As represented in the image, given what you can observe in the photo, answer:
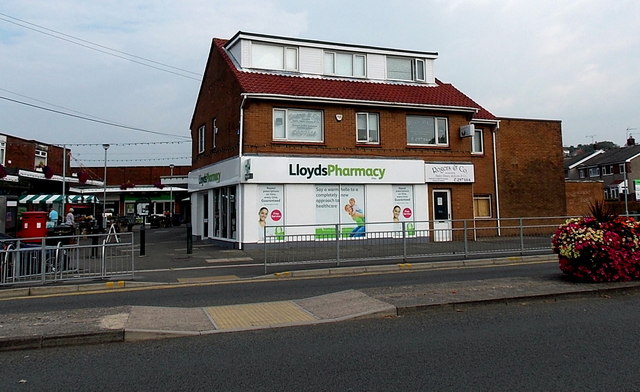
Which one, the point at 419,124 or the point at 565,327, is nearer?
the point at 565,327

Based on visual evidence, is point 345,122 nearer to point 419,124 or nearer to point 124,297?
point 419,124

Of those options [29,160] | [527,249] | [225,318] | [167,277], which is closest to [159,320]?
[225,318]

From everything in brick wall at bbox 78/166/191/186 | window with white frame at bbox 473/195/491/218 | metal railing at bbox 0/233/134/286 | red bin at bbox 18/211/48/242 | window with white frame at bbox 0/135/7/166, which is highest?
brick wall at bbox 78/166/191/186

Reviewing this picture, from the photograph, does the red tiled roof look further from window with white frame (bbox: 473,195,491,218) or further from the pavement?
the pavement

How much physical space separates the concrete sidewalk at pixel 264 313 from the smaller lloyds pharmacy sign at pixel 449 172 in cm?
1249

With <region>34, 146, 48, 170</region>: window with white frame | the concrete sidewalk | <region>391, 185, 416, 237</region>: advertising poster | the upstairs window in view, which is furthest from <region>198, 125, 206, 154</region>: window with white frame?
<region>34, 146, 48, 170</region>: window with white frame

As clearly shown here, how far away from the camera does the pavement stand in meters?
→ 6.63

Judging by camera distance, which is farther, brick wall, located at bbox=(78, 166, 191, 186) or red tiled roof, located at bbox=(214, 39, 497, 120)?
brick wall, located at bbox=(78, 166, 191, 186)

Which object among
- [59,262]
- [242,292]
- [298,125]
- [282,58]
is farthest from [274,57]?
[242,292]

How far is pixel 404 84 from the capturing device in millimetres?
24141

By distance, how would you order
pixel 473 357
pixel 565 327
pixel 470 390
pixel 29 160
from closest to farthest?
pixel 470 390 < pixel 473 357 < pixel 565 327 < pixel 29 160

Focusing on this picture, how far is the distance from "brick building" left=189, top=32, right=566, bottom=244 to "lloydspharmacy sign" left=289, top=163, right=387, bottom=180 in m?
0.04

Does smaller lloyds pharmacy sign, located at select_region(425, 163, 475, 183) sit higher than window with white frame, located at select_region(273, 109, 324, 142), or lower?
lower

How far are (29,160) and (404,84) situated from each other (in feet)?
100
